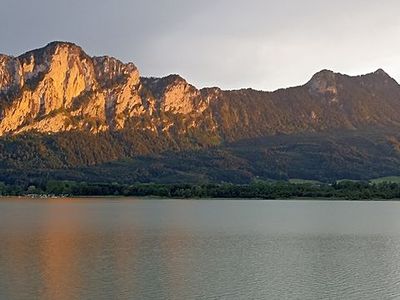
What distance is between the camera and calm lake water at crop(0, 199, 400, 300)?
46469 millimetres

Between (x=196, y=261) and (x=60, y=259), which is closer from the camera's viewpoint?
(x=196, y=261)

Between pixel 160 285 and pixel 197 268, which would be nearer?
pixel 160 285

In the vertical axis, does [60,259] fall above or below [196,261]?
above

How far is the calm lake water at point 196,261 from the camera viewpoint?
4647cm

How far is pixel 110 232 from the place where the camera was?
8869cm

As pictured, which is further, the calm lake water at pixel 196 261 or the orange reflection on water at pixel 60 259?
the calm lake water at pixel 196 261

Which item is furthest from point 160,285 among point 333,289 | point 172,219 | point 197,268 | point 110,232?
point 172,219

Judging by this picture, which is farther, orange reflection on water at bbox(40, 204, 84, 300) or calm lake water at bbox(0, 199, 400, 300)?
calm lake water at bbox(0, 199, 400, 300)

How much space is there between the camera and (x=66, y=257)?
205ft

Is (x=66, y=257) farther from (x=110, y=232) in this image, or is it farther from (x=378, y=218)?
(x=378, y=218)

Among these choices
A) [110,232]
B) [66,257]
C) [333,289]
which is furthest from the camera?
[110,232]

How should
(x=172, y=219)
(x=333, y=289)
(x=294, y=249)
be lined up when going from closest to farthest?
1. (x=333, y=289)
2. (x=294, y=249)
3. (x=172, y=219)

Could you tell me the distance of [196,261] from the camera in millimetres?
60531

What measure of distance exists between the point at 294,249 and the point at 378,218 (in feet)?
184
